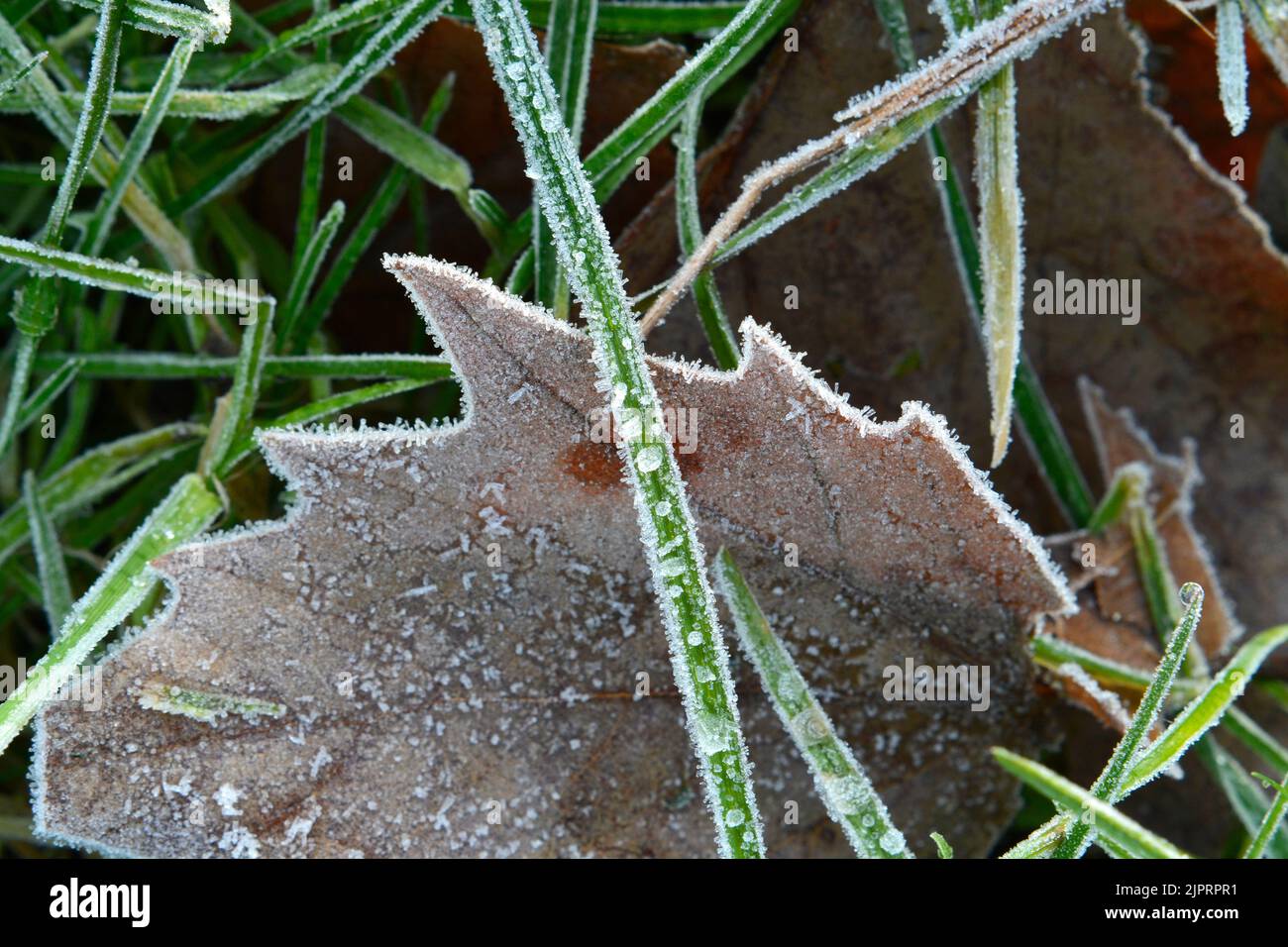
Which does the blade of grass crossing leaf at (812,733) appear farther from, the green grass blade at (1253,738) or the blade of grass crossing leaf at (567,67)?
the green grass blade at (1253,738)

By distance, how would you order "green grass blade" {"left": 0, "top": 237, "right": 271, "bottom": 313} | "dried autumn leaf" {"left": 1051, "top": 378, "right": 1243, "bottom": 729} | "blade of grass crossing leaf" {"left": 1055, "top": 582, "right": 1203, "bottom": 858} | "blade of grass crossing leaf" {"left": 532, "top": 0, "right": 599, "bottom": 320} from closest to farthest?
"blade of grass crossing leaf" {"left": 1055, "top": 582, "right": 1203, "bottom": 858}
"green grass blade" {"left": 0, "top": 237, "right": 271, "bottom": 313}
"blade of grass crossing leaf" {"left": 532, "top": 0, "right": 599, "bottom": 320}
"dried autumn leaf" {"left": 1051, "top": 378, "right": 1243, "bottom": 729}

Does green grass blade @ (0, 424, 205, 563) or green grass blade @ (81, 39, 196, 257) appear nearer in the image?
green grass blade @ (81, 39, 196, 257)

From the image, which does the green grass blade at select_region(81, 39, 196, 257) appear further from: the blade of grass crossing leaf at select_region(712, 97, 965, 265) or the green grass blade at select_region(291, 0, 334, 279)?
the blade of grass crossing leaf at select_region(712, 97, 965, 265)

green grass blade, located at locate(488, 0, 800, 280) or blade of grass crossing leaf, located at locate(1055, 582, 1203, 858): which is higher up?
green grass blade, located at locate(488, 0, 800, 280)

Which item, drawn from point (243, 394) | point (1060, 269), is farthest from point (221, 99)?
point (1060, 269)

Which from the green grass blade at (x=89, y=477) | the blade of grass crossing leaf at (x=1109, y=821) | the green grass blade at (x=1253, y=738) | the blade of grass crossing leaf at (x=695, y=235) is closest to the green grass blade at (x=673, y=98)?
the blade of grass crossing leaf at (x=695, y=235)

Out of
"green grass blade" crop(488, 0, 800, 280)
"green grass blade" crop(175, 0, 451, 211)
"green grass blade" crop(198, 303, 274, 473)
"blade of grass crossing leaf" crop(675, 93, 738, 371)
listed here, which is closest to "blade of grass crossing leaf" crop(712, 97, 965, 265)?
"blade of grass crossing leaf" crop(675, 93, 738, 371)

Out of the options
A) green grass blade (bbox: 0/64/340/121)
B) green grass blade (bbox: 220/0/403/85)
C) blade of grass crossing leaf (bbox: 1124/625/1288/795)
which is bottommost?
blade of grass crossing leaf (bbox: 1124/625/1288/795)
